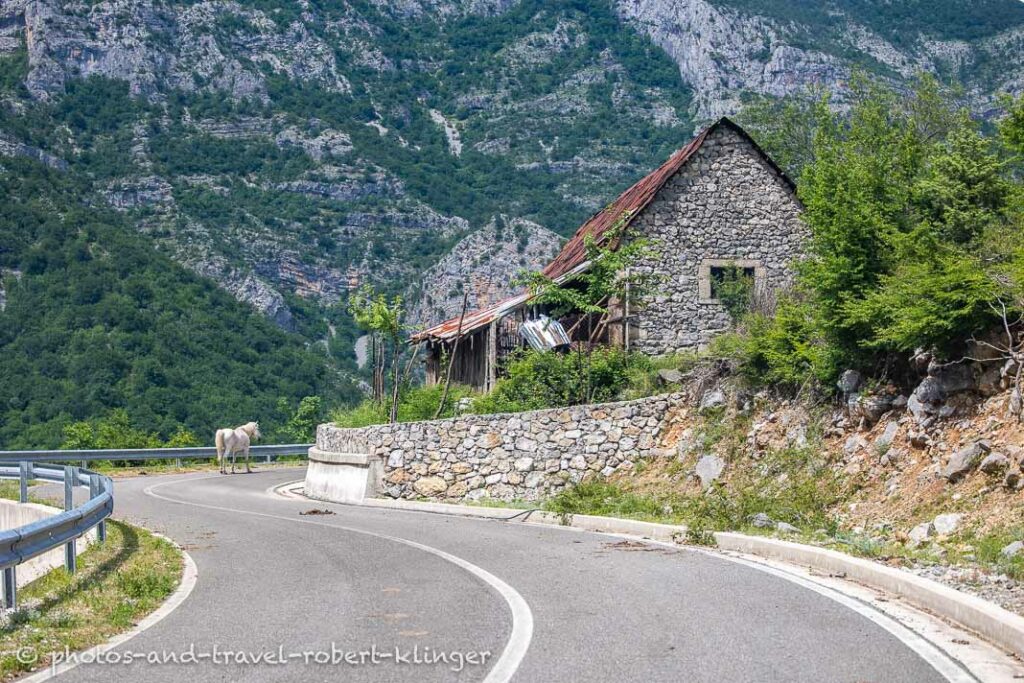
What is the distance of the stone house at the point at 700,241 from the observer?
28.9 metres

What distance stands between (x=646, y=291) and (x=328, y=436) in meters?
9.29

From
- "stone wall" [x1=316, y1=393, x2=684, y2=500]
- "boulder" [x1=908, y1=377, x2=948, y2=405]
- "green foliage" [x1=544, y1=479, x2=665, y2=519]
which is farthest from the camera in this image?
"stone wall" [x1=316, y1=393, x2=684, y2=500]

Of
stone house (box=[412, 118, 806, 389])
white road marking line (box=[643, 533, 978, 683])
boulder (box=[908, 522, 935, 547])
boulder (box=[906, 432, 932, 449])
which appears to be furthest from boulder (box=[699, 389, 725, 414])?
white road marking line (box=[643, 533, 978, 683])

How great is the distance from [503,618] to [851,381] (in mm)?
10863

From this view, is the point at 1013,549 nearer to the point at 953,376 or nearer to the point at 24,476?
the point at 953,376

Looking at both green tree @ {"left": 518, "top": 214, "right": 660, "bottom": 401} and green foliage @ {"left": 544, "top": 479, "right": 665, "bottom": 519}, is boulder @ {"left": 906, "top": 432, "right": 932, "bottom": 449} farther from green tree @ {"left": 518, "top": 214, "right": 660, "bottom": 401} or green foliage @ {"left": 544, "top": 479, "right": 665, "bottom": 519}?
green tree @ {"left": 518, "top": 214, "right": 660, "bottom": 401}

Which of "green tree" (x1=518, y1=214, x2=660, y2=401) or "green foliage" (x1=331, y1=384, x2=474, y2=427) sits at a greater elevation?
"green tree" (x1=518, y1=214, x2=660, y2=401)

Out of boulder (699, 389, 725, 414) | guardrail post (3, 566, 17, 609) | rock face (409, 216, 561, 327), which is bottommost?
guardrail post (3, 566, 17, 609)

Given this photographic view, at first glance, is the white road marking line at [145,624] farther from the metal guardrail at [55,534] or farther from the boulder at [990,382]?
the boulder at [990,382]

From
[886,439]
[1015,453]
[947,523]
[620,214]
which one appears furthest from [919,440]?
[620,214]

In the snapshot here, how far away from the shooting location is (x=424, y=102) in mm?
138125

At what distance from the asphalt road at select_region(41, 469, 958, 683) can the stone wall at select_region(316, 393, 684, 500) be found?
8.40 meters

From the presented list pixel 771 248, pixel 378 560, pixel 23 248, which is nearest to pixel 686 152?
pixel 771 248

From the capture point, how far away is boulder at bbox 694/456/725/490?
65.6 feet
